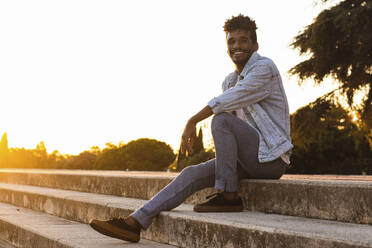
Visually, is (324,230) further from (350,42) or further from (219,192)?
(350,42)

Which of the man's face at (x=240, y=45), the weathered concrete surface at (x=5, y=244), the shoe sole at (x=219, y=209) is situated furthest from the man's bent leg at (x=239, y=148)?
the weathered concrete surface at (x=5, y=244)

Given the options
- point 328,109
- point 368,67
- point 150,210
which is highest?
point 368,67

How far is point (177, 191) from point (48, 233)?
122cm

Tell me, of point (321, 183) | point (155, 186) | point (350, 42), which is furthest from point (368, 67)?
point (321, 183)

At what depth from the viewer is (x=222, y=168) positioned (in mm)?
3453

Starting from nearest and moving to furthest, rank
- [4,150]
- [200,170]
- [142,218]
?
[142,218], [200,170], [4,150]

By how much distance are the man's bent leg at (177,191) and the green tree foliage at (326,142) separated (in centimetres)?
A: 1169

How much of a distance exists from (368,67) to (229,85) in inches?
463

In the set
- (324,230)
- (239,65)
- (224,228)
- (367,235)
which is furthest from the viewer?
(239,65)

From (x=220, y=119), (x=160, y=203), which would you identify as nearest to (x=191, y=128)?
(x=220, y=119)

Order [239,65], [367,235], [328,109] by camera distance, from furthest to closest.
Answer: [328,109]
[239,65]
[367,235]

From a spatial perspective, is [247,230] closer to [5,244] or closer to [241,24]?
[241,24]

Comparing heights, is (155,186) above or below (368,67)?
below

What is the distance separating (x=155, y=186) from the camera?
4828mm
